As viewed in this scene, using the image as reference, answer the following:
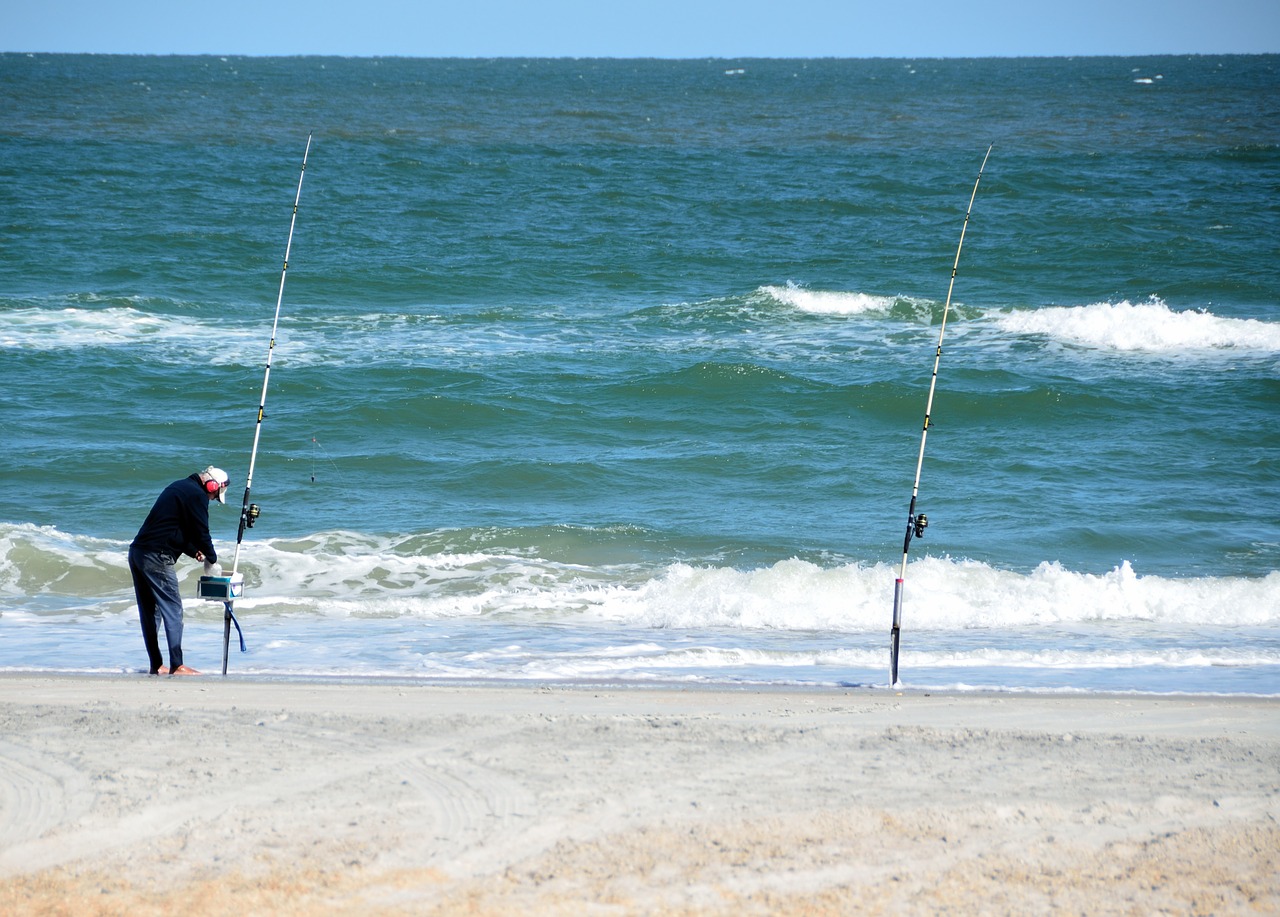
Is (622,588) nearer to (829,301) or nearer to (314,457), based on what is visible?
(314,457)

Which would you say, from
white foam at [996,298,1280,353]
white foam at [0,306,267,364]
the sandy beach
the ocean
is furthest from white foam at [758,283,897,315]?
the sandy beach

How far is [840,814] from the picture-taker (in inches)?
165

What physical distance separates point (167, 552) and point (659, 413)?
24.7 feet

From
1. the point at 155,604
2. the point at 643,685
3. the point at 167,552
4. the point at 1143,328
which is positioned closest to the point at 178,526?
the point at 167,552

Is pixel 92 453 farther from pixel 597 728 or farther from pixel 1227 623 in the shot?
pixel 1227 623

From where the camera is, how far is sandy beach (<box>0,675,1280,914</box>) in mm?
3672

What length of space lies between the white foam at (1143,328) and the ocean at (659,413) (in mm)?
72

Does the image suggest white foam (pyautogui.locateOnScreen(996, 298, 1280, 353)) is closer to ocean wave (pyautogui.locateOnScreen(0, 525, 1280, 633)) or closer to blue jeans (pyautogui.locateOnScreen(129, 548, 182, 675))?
ocean wave (pyautogui.locateOnScreen(0, 525, 1280, 633))

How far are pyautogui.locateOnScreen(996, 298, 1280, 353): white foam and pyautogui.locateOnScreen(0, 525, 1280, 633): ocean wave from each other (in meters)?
8.25

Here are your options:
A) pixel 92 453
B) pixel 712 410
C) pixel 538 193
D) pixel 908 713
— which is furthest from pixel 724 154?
pixel 908 713

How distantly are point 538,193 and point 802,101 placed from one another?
3255 centimetres

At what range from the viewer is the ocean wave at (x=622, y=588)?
7.69 m

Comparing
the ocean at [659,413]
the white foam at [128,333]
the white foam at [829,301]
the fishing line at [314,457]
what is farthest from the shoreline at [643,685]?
the white foam at [829,301]

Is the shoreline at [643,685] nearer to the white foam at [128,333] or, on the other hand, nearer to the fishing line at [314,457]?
the fishing line at [314,457]
